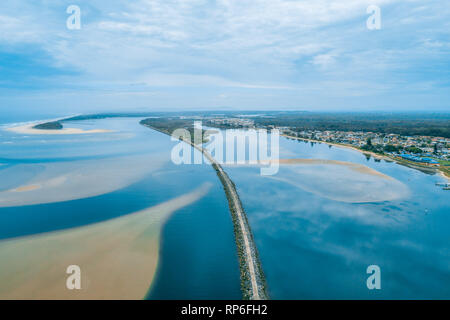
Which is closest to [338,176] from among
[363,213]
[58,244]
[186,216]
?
[363,213]

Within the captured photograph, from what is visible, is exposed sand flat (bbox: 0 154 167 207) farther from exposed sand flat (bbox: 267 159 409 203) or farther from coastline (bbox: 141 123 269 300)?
exposed sand flat (bbox: 267 159 409 203)

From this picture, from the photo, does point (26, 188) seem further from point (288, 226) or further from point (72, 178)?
point (288, 226)

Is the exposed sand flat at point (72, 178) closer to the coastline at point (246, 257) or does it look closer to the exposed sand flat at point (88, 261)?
the exposed sand flat at point (88, 261)

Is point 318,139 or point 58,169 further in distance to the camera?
point 318,139

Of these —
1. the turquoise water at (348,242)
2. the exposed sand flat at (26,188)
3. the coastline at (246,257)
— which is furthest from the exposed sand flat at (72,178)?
the turquoise water at (348,242)

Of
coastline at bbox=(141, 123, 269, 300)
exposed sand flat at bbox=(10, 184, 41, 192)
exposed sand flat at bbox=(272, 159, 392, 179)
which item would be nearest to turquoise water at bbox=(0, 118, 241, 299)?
coastline at bbox=(141, 123, 269, 300)

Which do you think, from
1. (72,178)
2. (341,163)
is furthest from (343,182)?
(72,178)
